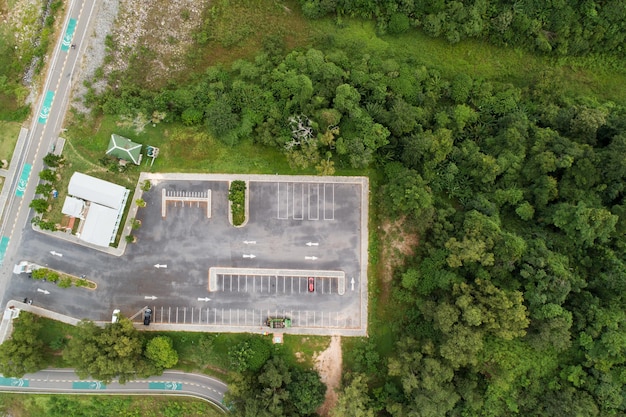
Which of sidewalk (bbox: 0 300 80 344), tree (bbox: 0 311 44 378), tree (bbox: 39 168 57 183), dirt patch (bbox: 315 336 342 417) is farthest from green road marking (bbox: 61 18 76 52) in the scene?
dirt patch (bbox: 315 336 342 417)

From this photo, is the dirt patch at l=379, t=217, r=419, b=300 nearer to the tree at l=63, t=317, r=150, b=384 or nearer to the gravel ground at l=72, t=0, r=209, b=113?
the tree at l=63, t=317, r=150, b=384

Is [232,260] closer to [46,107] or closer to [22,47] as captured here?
[46,107]

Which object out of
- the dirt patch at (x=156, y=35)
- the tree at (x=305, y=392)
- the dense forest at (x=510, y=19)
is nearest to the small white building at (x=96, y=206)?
the dirt patch at (x=156, y=35)

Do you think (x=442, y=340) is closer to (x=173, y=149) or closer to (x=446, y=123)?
(x=446, y=123)

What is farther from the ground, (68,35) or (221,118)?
(68,35)

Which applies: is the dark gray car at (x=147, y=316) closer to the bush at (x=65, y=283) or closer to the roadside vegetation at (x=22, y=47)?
the bush at (x=65, y=283)

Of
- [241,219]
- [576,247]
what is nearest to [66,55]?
[241,219]

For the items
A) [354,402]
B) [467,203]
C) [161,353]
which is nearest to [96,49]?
[161,353]
